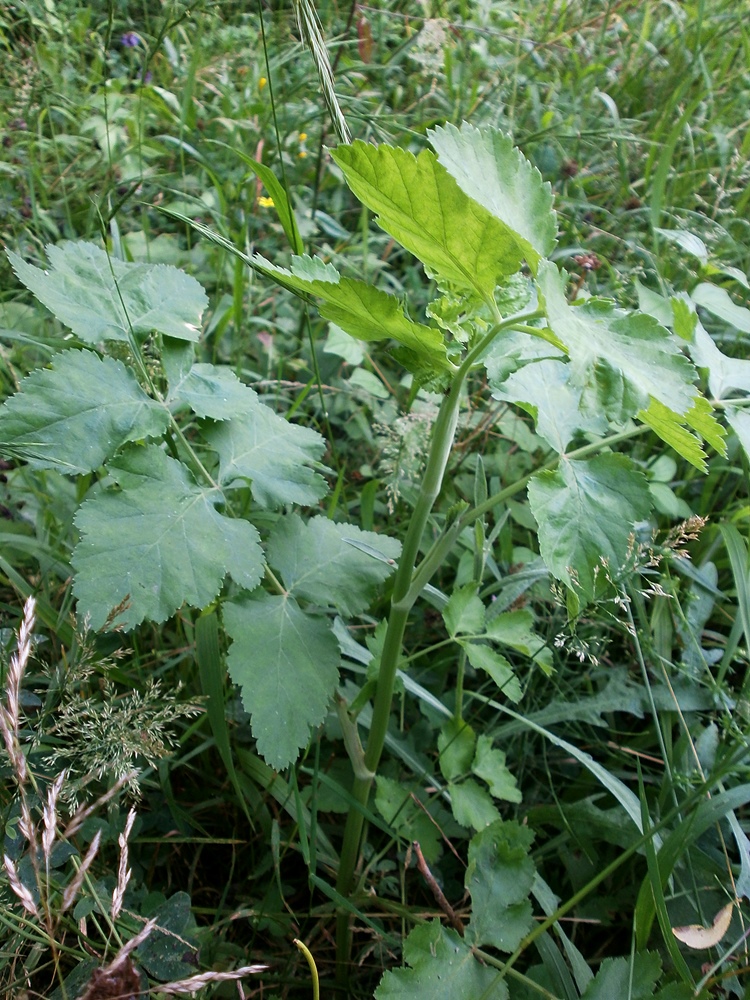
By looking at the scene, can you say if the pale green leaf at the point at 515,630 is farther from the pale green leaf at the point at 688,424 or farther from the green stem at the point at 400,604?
the pale green leaf at the point at 688,424

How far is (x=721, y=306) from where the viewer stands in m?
1.56

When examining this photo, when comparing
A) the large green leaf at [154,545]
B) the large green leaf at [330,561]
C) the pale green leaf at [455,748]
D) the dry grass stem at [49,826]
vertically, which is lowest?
the pale green leaf at [455,748]

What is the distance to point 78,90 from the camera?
2.94 meters

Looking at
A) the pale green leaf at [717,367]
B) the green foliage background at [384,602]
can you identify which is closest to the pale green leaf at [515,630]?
the green foliage background at [384,602]

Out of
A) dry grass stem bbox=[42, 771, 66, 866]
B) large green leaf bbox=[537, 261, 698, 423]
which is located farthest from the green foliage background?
dry grass stem bbox=[42, 771, 66, 866]

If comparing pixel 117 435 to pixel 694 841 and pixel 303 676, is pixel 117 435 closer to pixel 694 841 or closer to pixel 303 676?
pixel 303 676

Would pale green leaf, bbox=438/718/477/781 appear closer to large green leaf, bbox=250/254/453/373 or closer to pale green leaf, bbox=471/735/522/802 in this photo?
pale green leaf, bbox=471/735/522/802

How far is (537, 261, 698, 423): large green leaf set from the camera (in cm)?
84

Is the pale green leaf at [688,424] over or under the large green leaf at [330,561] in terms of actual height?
over

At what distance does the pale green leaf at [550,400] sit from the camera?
1092 mm

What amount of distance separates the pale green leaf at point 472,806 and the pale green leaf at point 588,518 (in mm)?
552

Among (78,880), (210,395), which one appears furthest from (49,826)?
(210,395)

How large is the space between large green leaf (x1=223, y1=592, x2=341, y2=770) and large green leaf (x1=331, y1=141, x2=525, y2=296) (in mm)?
564

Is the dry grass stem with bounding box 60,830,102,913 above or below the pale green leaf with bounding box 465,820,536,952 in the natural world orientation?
above
